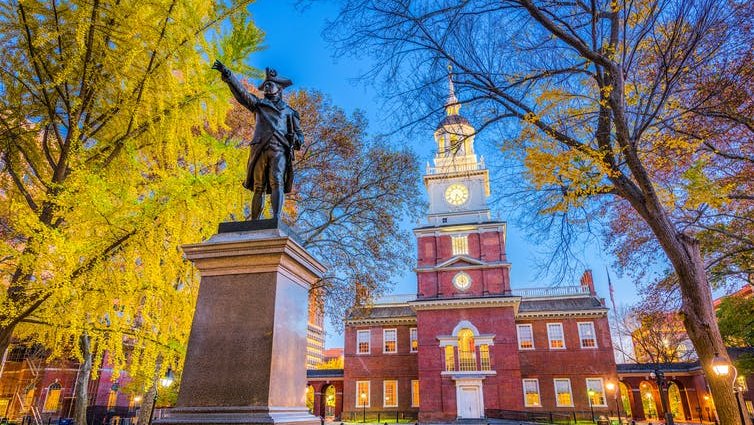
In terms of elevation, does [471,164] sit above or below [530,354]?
above

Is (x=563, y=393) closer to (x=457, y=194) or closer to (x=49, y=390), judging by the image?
(x=457, y=194)

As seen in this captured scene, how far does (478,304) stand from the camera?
3203 cm

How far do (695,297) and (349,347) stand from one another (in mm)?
31835

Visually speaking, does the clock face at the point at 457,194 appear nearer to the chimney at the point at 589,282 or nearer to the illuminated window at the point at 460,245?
the illuminated window at the point at 460,245

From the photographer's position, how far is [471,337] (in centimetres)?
3141

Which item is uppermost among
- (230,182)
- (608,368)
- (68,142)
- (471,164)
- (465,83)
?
(471,164)

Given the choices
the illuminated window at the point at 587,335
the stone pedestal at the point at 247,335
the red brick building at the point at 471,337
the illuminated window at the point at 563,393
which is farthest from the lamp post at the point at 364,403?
the stone pedestal at the point at 247,335

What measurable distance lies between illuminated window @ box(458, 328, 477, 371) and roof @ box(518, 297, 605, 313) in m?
5.78

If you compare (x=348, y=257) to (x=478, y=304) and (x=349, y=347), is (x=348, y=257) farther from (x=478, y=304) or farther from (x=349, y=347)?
(x=349, y=347)

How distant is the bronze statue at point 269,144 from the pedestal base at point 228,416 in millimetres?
2196

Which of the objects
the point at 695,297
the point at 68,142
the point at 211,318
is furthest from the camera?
the point at 695,297

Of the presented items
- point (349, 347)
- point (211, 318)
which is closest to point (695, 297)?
point (211, 318)

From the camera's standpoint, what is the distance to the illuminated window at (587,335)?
3297 centimetres

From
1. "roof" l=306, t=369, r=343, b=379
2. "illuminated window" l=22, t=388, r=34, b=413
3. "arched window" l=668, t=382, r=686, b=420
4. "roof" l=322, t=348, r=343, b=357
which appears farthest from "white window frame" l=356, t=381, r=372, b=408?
"roof" l=322, t=348, r=343, b=357
